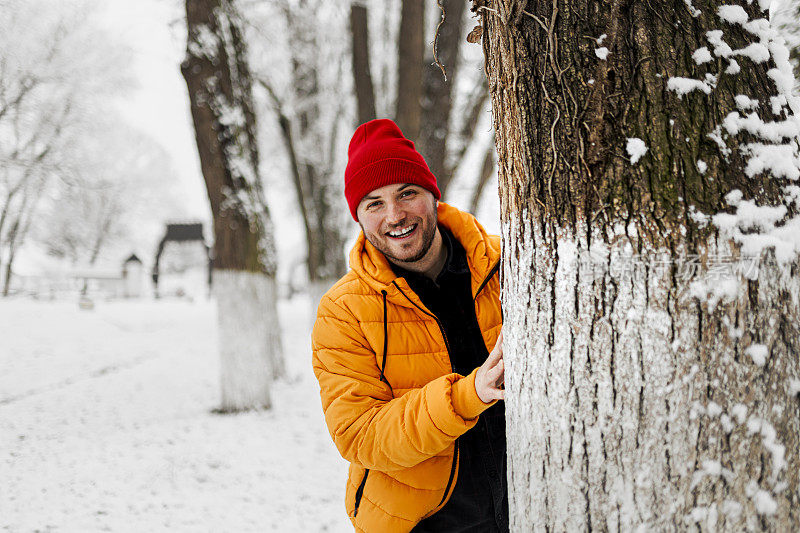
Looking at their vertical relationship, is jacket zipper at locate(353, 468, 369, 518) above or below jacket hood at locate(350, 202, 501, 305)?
below

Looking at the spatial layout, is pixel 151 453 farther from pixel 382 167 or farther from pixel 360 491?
pixel 382 167

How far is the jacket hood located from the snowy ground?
7.90ft

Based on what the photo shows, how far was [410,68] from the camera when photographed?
634 cm

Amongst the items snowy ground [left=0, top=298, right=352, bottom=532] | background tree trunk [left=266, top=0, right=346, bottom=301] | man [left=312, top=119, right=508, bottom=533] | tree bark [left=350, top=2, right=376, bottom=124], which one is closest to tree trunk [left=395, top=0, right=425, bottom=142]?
tree bark [left=350, top=2, right=376, bottom=124]

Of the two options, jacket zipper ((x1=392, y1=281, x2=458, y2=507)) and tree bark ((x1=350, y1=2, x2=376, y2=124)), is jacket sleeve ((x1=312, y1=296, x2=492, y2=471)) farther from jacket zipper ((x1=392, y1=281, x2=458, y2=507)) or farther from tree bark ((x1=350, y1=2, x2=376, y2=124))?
tree bark ((x1=350, y1=2, x2=376, y2=124))

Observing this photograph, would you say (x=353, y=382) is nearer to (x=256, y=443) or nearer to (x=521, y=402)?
(x=521, y=402)

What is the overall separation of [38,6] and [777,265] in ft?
48.7

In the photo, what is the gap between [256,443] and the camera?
483cm

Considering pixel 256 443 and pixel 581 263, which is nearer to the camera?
pixel 581 263

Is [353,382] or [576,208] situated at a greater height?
[576,208]

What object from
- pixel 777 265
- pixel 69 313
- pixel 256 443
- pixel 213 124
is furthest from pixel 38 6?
pixel 777 265

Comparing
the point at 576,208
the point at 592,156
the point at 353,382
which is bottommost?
the point at 353,382

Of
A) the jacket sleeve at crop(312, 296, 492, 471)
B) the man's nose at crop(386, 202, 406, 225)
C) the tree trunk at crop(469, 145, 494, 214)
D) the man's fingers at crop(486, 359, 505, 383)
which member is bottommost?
the jacket sleeve at crop(312, 296, 492, 471)

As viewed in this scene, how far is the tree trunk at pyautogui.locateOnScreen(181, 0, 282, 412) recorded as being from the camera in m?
5.54
